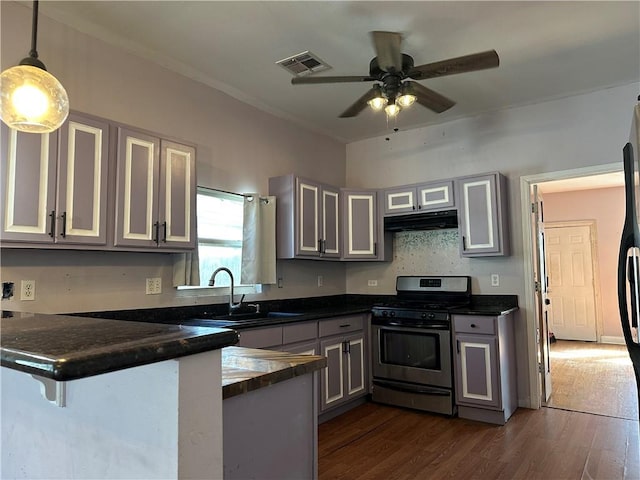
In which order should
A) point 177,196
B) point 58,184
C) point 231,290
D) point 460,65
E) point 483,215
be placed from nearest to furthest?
1. point 58,184
2. point 460,65
3. point 177,196
4. point 231,290
5. point 483,215

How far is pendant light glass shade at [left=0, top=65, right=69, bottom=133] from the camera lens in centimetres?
145

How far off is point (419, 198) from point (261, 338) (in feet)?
7.03

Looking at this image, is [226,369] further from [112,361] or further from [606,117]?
[606,117]

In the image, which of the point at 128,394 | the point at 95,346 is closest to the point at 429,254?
the point at 128,394

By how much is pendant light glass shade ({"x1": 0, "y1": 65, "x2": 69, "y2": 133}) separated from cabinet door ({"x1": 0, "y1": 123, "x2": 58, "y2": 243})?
65cm

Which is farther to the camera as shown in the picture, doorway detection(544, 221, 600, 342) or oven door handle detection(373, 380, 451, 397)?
doorway detection(544, 221, 600, 342)

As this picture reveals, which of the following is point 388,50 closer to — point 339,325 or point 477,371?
point 339,325

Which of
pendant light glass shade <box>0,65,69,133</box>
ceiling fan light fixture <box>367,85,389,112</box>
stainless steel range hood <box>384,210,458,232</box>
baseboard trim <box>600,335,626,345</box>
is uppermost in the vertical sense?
ceiling fan light fixture <box>367,85,389,112</box>

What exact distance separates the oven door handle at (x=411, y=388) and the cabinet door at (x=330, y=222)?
4.23 feet

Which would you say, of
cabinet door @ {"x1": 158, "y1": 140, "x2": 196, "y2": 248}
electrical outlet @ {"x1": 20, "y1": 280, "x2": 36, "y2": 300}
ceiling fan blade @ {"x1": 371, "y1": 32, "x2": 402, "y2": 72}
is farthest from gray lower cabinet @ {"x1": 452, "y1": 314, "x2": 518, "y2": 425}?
electrical outlet @ {"x1": 20, "y1": 280, "x2": 36, "y2": 300}

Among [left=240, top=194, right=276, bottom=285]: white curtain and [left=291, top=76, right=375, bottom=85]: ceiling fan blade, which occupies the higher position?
[left=291, top=76, right=375, bottom=85]: ceiling fan blade

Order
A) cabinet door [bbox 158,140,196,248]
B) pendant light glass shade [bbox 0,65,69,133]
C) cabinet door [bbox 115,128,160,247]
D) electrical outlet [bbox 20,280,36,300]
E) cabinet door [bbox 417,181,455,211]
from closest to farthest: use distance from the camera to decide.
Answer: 1. pendant light glass shade [bbox 0,65,69,133]
2. electrical outlet [bbox 20,280,36,300]
3. cabinet door [bbox 115,128,160,247]
4. cabinet door [bbox 158,140,196,248]
5. cabinet door [bbox 417,181,455,211]

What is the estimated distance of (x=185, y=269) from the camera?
301 cm

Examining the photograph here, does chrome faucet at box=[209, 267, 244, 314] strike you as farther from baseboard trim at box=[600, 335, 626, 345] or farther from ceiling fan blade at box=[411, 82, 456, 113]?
baseboard trim at box=[600, 335, 626, 345]
